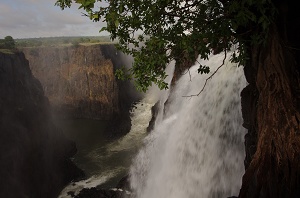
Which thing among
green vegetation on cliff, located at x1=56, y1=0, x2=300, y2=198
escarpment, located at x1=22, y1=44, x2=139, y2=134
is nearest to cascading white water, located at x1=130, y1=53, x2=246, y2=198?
green vegetation on cliff, located at x1=56, y1=0, x2=300, y2=198

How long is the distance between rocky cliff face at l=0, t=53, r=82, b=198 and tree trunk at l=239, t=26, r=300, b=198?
21.6 m

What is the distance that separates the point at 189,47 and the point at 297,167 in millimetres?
3565

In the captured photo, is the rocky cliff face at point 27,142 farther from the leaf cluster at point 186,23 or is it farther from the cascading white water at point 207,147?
the leaf cluster at point 186,23

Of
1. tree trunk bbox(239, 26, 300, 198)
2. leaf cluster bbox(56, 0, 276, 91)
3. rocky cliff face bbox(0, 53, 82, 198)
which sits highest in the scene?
leaf cluster bbox(56, 0, 276, 91)

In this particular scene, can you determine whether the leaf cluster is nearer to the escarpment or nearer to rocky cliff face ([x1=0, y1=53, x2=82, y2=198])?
rocky cliff face ([x1=0, y1=53, x2=82, y2=198])

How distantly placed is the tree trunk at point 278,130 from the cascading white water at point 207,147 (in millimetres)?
6240

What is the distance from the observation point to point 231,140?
12953mm

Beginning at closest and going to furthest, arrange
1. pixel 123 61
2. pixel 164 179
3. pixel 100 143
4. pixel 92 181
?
pixel 164 179 → pixel 92 181 → pixel 100 143 → pixel 123 61

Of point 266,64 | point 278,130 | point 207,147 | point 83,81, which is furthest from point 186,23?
point 83,81

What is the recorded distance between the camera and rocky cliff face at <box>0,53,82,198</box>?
75.9 ft

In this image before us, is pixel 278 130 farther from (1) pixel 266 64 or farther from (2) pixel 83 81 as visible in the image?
(2) pixel 83 81

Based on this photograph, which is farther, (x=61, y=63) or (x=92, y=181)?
(x=61, y=63)

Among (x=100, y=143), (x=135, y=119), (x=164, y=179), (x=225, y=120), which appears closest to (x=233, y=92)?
(x=225, y=120)

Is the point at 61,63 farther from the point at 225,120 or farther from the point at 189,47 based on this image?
the point at 189,47
